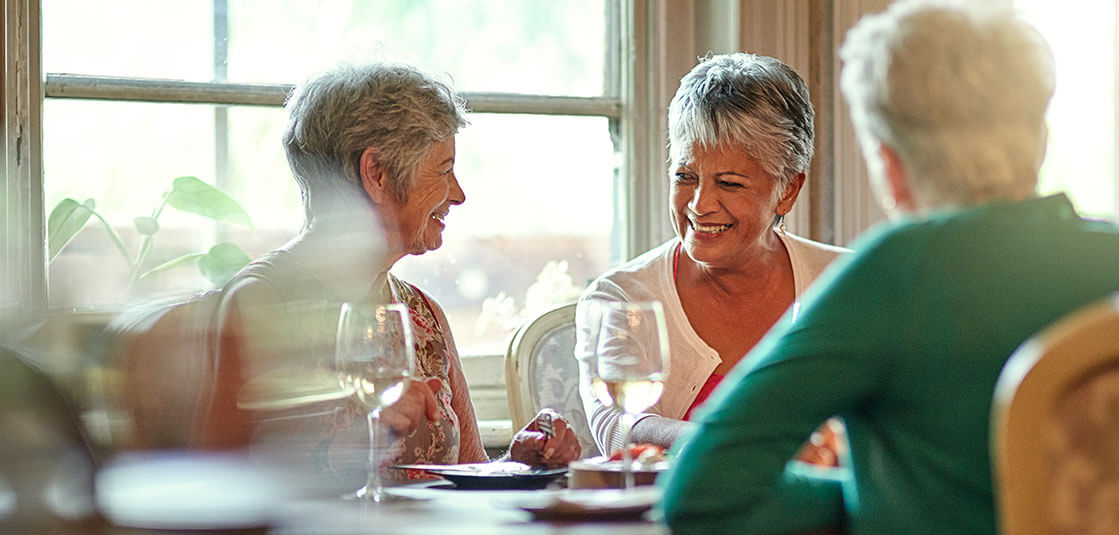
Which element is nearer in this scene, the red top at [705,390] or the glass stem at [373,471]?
the glass stem at [373,471]

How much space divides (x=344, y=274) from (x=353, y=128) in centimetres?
27

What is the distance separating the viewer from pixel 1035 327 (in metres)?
1.03

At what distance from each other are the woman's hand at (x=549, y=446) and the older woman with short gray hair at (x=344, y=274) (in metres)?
0.27

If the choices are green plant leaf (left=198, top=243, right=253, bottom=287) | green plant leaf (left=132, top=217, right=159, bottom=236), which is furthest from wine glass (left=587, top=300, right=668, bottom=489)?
green plant leaf (left=132, top=217, right=159, bottom=236)

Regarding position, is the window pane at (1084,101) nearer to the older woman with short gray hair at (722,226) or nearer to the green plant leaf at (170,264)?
the older woman with short gray hair at (722,226)

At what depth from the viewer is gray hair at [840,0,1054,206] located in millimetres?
1095

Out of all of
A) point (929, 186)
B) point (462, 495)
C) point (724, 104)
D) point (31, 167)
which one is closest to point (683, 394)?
point (724, 104)

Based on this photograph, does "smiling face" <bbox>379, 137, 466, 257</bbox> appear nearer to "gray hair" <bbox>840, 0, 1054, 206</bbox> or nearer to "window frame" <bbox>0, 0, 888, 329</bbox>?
"window frame" <bbox>0, 0, 888, 329</bbox>

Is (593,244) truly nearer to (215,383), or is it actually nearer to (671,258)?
(671,258)

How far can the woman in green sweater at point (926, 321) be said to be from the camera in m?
1.02

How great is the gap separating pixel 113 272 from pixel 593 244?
117 cm

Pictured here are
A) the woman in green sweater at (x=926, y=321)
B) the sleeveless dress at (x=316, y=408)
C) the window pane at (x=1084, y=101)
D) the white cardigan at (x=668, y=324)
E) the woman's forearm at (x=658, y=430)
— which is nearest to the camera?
the woman in green sweater at (x=926, y=321)

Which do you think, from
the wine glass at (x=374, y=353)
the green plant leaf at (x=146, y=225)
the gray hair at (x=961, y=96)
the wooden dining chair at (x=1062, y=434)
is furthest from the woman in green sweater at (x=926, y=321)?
the green plant leaf at (x=146, y=225)

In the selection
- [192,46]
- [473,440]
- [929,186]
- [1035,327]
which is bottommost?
[473,440]
